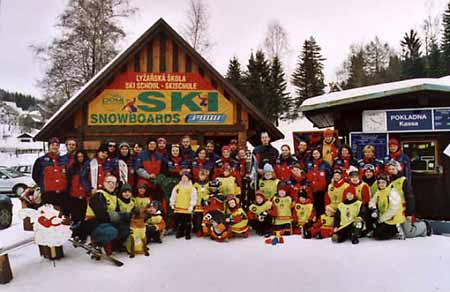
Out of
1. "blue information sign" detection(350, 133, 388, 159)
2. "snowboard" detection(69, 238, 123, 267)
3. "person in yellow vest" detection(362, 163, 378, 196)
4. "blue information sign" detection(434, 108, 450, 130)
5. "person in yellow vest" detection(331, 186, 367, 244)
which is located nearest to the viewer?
"snowboard" detection(69, 238, 123, 267)

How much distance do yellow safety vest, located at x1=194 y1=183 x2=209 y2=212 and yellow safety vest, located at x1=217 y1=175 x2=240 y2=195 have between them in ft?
0.94

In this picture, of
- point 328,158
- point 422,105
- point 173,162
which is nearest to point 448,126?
point 422,105

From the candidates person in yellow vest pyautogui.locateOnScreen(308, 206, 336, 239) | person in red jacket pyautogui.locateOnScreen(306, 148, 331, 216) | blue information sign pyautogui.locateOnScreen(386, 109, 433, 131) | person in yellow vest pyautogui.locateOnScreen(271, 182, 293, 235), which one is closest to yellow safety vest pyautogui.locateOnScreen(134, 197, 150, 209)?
person in yellow vest pyautogui.locateOnScreen(271, 182, 293, 235)

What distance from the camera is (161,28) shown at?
450 inches

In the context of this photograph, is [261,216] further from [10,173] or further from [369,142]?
[10,173]

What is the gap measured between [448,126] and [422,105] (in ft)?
2.04

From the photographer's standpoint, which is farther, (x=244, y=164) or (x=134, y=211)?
(x=244, y=164)

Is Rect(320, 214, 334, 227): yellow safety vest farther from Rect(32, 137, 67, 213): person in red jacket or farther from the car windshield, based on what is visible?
the car windshield

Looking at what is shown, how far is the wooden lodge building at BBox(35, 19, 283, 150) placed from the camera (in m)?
11.2

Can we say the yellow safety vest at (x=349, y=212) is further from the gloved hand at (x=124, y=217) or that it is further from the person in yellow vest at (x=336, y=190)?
the gloved hand at (x=124, y=217)

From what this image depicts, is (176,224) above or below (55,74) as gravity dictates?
below

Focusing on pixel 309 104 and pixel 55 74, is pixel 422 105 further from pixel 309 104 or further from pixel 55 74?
pixel 55 74

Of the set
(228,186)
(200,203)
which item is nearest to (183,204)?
(200,203)

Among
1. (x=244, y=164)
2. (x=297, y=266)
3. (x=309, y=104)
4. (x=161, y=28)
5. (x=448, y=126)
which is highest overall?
(x=161, y=28)
